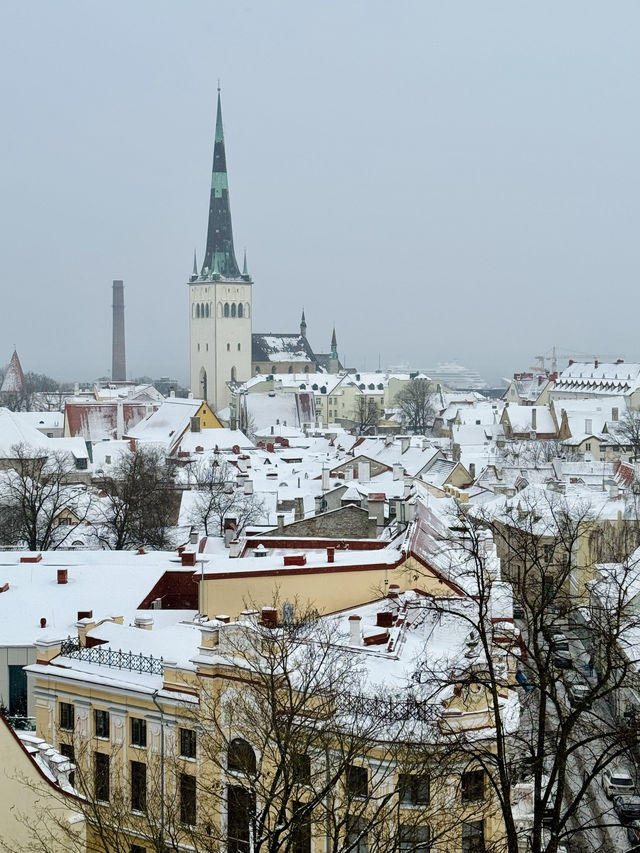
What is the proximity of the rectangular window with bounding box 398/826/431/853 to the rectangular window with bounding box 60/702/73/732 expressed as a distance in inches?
229

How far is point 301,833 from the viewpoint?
14.0 meters

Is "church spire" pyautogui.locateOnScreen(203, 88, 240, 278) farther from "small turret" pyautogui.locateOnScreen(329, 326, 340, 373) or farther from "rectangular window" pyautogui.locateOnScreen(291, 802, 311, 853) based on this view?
"rectangular window" pyautogui.locateOnScreen(291, 802, 311, 853)

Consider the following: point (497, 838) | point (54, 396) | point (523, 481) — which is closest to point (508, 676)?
point (497, 838)

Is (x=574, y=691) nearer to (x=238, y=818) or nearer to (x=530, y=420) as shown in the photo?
(x=238, y=818)

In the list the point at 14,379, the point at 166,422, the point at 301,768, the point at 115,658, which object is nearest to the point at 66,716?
the point at 115,658

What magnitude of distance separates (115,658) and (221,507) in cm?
2856

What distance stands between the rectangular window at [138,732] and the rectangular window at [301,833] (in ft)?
9.73

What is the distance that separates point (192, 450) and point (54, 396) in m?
91.9

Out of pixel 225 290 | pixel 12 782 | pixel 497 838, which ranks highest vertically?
pixel 225 290

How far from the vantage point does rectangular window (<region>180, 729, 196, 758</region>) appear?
15.9 meters

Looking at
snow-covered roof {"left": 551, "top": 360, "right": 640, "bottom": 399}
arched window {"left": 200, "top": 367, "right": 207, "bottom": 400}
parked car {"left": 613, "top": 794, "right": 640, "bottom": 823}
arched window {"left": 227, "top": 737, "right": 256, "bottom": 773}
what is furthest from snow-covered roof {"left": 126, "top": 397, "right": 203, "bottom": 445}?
arched window {"left": 227, "top": 737, "right": 256, "bottom": 773}

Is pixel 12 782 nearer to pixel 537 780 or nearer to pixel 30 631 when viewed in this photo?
pixel 537 780

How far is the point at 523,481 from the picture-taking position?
161ft

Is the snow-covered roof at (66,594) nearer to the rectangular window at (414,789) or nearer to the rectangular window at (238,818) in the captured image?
the rectangular window at (238,818)
